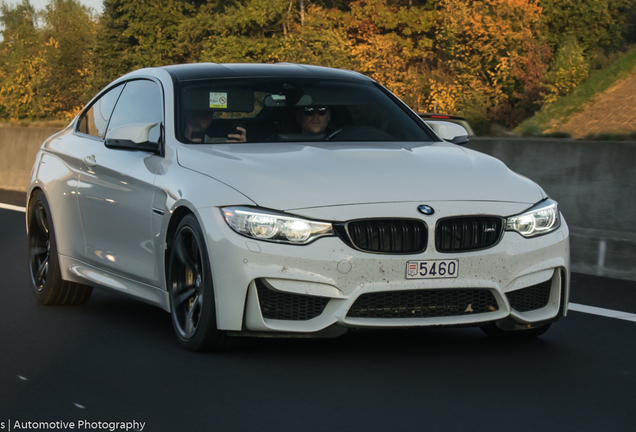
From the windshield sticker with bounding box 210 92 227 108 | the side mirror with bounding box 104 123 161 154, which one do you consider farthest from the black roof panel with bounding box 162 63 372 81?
the side mirror with bounding box 104 123 161 154

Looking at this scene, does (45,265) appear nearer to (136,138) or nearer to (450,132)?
(136,138)

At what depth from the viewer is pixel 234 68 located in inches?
277

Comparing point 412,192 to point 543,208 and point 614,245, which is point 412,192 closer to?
point 543,208

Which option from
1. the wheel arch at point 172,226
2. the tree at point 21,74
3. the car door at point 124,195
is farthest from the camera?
the tree at point 21,74

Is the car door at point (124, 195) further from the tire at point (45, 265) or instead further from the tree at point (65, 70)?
the tree at point (65, 70)

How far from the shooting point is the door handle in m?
7.01

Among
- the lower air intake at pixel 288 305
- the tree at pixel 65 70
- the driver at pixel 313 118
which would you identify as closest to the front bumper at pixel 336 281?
the lower air intake at pixel 288 305

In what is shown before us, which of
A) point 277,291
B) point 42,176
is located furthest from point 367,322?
point 42,176

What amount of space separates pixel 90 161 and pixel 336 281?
2.50 meters

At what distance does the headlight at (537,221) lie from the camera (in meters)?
5.52

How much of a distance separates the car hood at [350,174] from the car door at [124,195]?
16.0 inches

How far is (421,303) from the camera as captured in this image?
5.38 meters

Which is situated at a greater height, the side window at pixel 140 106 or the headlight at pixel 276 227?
the side window at pixel 140 106

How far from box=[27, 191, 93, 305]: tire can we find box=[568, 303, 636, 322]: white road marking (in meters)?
3.31
